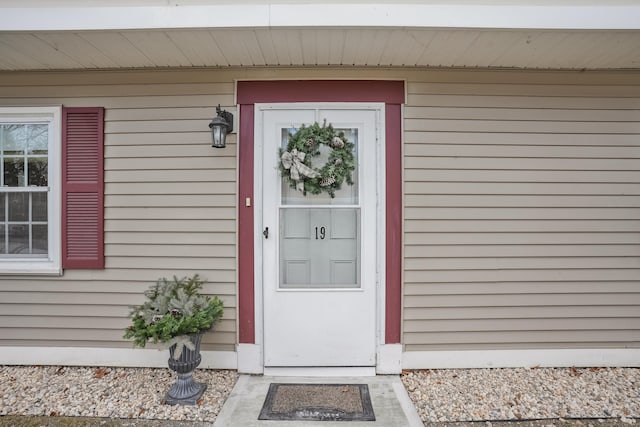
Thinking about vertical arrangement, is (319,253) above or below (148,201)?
Result: below

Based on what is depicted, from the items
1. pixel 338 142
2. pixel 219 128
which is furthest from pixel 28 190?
pixel 338 142

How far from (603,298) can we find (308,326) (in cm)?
231

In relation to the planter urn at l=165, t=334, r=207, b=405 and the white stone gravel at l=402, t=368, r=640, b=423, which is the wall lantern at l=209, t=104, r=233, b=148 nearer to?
the planter urn at l=165, t=334, r=207, b=405

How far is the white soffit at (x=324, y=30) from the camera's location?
81.0 inches

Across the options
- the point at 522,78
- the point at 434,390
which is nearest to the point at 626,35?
the point at 522,78

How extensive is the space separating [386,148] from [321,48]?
85 cm

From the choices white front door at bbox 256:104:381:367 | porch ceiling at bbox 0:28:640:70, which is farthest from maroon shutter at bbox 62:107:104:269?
white front door at bbox 256:104:381:367

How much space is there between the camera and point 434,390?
7.92 ft

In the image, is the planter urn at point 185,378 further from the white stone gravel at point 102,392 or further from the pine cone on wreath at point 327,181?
the pine cone on wreath at point 327,181

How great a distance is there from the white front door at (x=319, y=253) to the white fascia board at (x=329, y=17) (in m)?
0.68

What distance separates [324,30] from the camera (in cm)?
212

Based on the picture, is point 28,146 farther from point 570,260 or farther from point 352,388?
point 570,260

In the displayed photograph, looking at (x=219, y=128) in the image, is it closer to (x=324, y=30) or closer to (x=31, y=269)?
(x=324, y=30)

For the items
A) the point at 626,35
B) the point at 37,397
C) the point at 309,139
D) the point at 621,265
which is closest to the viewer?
the point at 626,35
